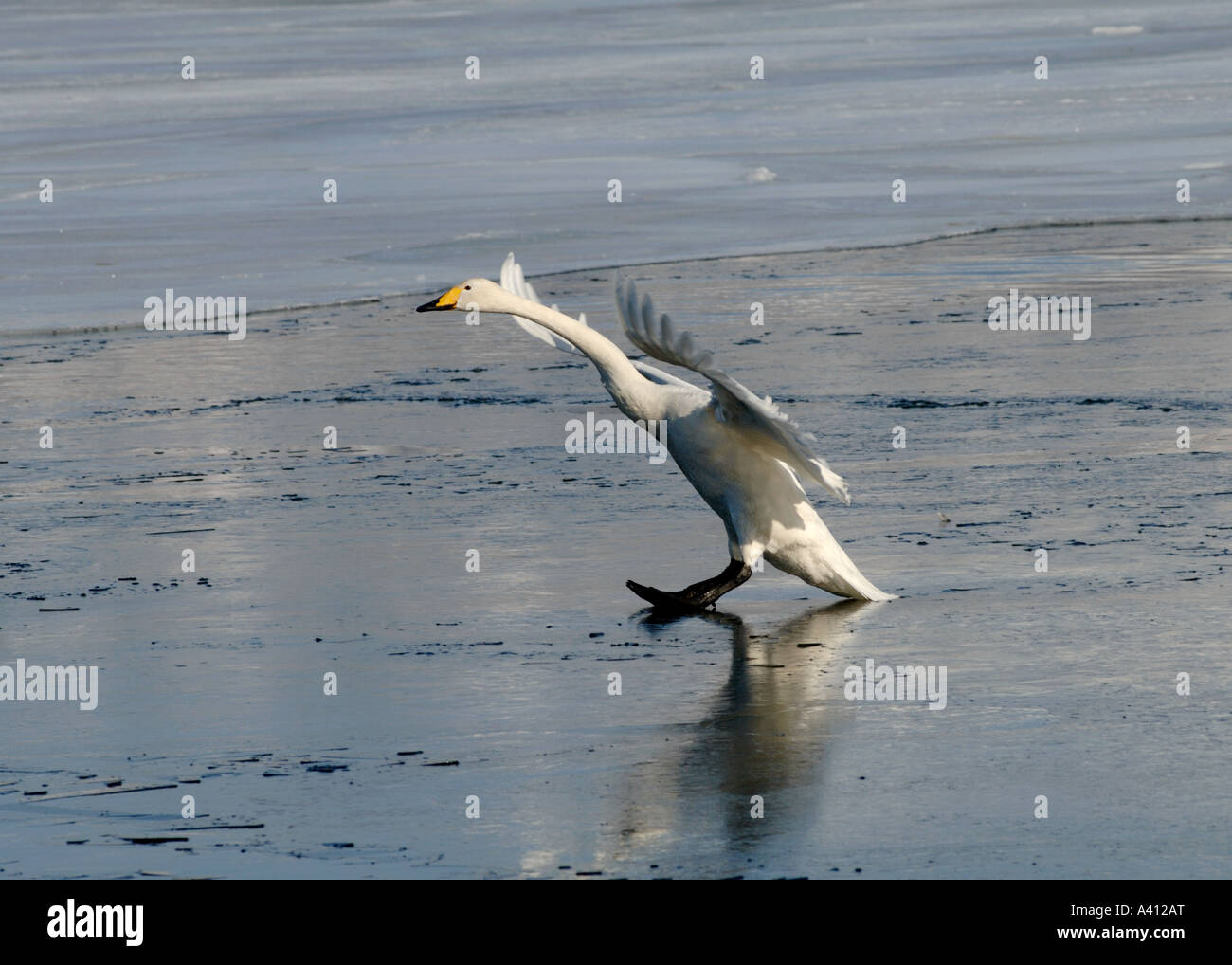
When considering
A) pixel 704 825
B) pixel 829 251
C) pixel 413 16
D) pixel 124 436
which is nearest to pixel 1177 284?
pixel 829 251

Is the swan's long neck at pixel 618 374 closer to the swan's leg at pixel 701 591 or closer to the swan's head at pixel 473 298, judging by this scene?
the swan's head at pixel 473 298

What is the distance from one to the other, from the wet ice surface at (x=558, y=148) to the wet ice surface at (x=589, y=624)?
5.35 m

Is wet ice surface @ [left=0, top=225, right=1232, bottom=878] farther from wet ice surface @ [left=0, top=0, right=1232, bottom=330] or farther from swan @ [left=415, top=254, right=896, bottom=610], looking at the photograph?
wet ice surface @ [left=0, top=0, right=1232, bottom=330]

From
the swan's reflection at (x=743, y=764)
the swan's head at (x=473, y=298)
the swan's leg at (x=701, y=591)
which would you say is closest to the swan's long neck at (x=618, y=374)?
the swan's head at (x=473, y=298)

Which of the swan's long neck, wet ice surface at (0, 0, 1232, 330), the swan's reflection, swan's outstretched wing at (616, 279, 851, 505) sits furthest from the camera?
wet ice surface at (0, 0, 1232, 330)

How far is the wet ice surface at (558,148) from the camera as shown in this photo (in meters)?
21.2

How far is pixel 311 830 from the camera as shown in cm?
604

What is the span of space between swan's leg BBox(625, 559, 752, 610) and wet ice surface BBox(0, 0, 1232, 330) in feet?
31.8

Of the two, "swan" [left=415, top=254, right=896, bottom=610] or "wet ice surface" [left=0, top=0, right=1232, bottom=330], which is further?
"wet ice surface" [left=0, top=0, right=1232, bottom=330]

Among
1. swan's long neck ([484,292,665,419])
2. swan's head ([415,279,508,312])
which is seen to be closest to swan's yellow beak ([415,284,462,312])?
swan's head ([415,279,508,312])

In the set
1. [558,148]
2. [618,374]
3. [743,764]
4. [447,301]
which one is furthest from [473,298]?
[558,148]

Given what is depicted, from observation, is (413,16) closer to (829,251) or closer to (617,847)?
(829,251)

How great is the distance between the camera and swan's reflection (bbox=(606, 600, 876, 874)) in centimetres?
593

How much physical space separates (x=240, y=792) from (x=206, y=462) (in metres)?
5.80
